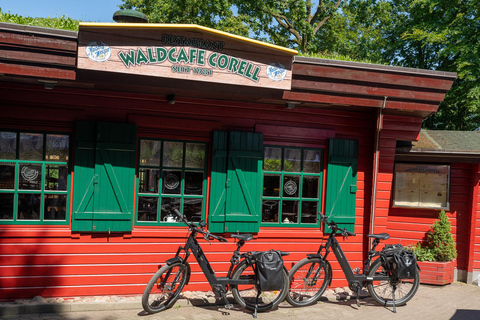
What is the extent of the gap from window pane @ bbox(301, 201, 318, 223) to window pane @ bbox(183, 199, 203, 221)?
1.71m

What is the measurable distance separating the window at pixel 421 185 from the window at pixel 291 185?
2.36m

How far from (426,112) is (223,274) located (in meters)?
4.12

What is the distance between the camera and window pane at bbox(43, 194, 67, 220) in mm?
6636

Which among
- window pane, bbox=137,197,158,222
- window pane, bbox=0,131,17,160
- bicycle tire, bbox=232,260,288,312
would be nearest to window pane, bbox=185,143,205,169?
window pane, bbox=137,197,158,222

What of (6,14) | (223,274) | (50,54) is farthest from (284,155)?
(6,14)

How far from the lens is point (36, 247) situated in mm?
6500

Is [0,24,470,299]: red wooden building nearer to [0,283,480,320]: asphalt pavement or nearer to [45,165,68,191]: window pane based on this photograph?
[45,165,68,191]: window pane

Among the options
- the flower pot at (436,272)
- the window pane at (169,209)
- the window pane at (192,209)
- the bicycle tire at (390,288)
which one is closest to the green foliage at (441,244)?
the flower pot at (436,272)

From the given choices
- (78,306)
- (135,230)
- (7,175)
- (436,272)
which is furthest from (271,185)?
(7,175)

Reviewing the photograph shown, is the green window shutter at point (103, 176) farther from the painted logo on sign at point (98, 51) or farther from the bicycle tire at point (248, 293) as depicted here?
the bicycle tire at point (248, 293)

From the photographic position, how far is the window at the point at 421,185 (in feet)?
30.2

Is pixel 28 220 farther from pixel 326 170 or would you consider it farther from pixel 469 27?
pixel 469 27

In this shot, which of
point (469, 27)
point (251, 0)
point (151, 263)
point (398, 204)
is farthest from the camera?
point (251, 0)

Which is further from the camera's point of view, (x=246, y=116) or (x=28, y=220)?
(x=246, y=116)
